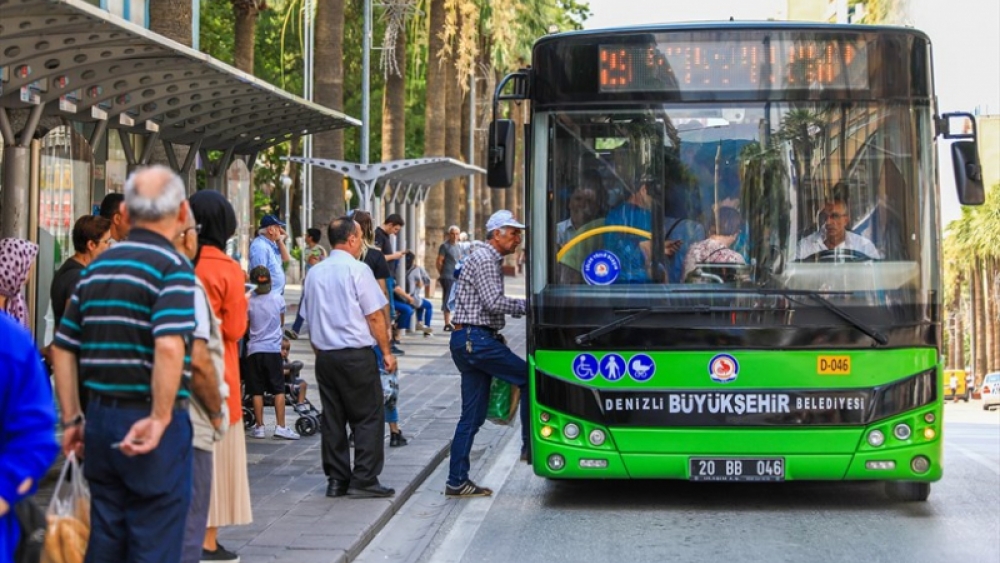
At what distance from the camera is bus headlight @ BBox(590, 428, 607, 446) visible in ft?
33.5

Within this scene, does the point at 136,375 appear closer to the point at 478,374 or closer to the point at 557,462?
the point at 557,462

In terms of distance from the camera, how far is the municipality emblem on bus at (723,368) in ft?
33.1

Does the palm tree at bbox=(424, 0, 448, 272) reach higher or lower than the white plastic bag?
higher

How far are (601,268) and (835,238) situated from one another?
1.42 metres

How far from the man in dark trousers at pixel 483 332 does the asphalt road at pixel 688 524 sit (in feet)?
1.78

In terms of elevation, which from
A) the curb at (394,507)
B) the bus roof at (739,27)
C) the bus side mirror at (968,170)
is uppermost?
the bus roof at (739,27)

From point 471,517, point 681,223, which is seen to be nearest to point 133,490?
point 471,517

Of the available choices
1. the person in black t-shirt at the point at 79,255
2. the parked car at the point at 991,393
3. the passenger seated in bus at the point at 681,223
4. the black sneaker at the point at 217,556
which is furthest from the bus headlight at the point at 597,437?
the parked car at the point at 991,393

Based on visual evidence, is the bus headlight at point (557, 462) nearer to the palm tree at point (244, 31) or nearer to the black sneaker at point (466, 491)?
the black sneaker at point (466, 491)

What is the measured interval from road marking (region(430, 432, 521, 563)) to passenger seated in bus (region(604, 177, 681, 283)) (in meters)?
1.72

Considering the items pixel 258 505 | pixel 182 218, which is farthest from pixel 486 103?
pixel 182 218

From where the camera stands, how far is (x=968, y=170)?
33.6 ft

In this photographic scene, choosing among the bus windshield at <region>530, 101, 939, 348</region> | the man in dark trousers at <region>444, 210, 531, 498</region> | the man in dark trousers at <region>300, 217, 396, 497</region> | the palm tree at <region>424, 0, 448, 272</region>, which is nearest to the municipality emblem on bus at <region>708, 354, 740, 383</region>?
the bus windshield at <region>530, 101, 939, 348</region>

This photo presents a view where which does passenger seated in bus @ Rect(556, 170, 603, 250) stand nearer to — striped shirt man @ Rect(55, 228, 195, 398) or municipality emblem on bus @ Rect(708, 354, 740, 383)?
municipality emblem on bus @ Rect(708, 354, 740, 383)
